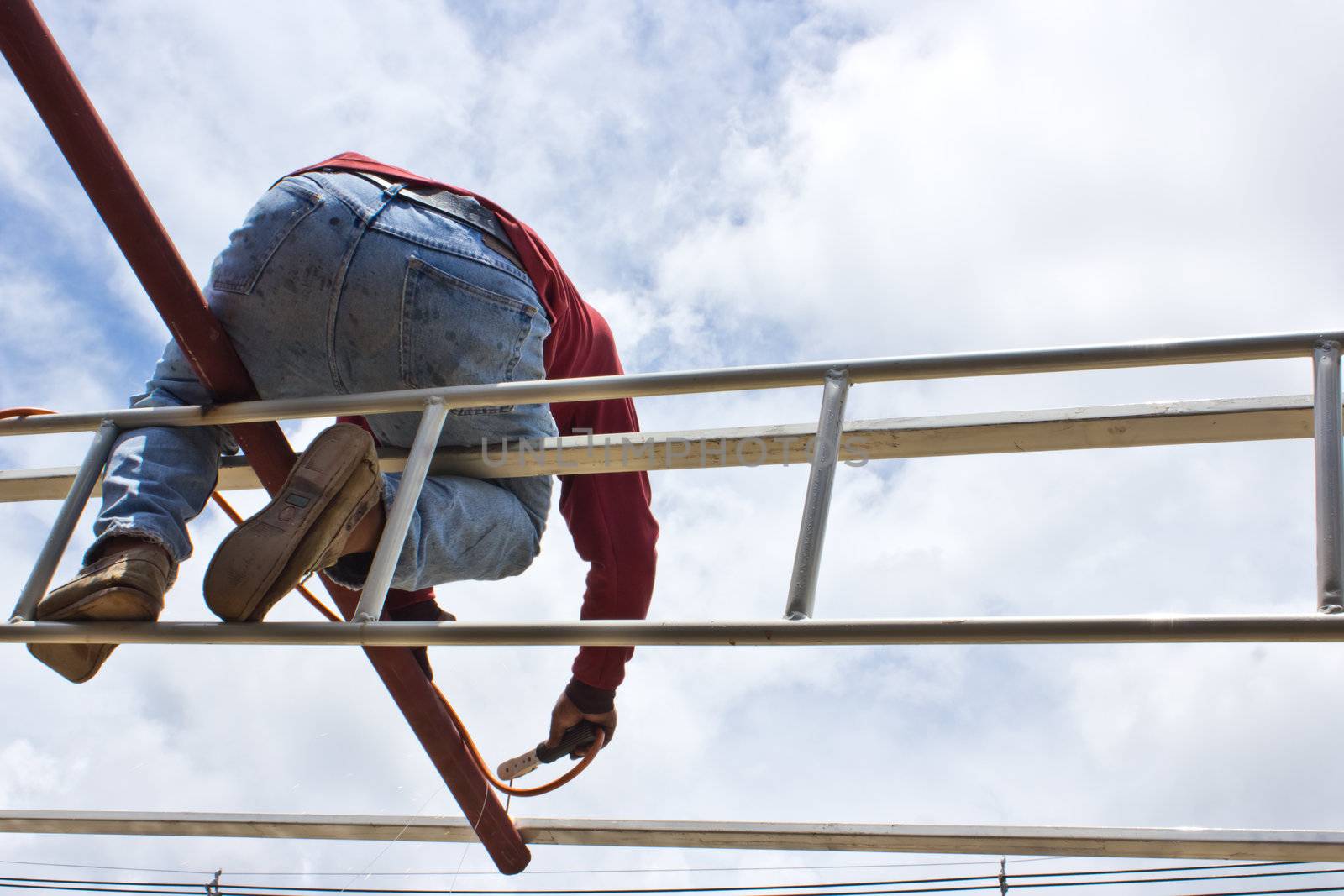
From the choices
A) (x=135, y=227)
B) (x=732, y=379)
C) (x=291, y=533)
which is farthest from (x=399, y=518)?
(x=135, y=227)

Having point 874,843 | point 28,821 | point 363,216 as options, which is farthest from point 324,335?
point 28,821

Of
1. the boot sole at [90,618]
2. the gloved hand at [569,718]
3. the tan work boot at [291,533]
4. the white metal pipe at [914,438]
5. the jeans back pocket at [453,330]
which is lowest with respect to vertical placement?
the boot sole at [90,618]

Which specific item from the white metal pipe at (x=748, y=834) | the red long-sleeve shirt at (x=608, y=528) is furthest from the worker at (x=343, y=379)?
the white metal pipe at (x=748, y=834)

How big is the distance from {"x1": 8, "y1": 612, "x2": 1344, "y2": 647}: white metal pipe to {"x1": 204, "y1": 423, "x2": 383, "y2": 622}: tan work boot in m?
0.06

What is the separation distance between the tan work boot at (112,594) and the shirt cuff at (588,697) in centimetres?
132

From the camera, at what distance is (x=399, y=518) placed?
228 centimetres

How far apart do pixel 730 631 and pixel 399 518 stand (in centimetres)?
72

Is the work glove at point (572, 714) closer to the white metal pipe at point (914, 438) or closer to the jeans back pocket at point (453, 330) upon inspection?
the white metal pipe at point (914, 438)

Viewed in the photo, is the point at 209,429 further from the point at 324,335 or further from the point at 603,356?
the point at 603,356

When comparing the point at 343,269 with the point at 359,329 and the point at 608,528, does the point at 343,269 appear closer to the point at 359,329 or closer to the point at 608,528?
the point at 359,329

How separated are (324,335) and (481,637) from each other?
0.81 m

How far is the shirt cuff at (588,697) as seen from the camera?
3369 millimetres

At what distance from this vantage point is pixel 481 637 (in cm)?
206

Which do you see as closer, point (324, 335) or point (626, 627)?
point (626, 627)
